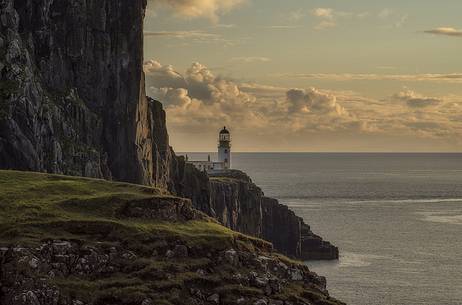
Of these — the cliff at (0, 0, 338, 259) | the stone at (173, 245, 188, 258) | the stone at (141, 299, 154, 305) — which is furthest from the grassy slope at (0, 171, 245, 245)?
the cliff at (0, 0, 338, 259)

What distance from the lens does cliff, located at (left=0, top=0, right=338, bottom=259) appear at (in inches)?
5477

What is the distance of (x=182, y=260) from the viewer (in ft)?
234

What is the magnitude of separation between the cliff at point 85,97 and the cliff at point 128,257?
57.0 metres

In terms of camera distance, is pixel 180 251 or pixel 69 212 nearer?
pixel 180 251

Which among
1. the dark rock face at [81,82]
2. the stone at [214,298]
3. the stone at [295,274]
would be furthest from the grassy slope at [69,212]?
the dark rock face at [81,82]

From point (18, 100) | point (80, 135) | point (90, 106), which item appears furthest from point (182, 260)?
point (90, 106)

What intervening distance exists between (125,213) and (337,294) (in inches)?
2953

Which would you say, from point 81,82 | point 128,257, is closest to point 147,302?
point 128,257

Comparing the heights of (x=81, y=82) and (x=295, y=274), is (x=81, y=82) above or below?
above

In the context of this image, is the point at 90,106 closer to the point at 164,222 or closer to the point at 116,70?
the point at 116,70

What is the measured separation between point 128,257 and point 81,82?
103 meters

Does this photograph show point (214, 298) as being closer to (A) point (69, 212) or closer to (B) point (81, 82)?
(A) point (69, 212)

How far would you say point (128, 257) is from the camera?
69.7 meters

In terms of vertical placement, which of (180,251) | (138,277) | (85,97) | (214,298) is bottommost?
(214,298)
